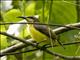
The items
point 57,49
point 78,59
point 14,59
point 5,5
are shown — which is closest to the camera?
point 78,59

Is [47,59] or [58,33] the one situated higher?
[58,33]

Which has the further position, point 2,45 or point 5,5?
point 5,5

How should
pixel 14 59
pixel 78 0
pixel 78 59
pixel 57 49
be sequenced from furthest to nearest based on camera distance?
pixel 78 0
pixel 14 59
pixel 57 49
pixel 78 59

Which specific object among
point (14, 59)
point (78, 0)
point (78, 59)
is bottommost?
point (14, 59)

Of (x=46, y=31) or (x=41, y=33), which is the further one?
(x=41, y=33)

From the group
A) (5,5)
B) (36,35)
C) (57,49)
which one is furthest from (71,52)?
(5,5)

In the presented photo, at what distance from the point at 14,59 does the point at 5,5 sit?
24.9 inches

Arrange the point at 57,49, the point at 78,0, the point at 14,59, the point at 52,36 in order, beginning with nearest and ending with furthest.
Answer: the point at 52,36
the point at 57,49
the point at 14,59
the point at 78,0

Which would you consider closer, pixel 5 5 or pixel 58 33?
pixel 58 33

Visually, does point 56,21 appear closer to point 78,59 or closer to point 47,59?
point 47,59

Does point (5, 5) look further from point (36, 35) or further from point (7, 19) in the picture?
point (36, 35)

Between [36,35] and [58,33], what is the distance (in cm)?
16

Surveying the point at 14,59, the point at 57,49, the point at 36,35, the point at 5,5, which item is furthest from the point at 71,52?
the point at 5,5

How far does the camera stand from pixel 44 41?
5.95 ft
